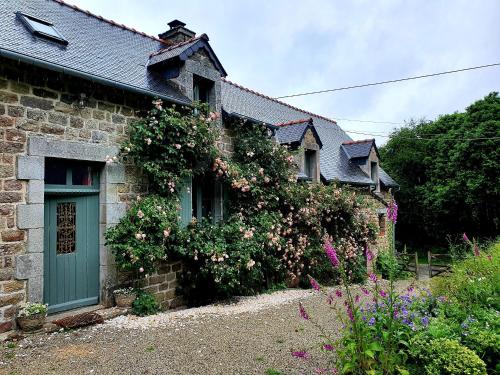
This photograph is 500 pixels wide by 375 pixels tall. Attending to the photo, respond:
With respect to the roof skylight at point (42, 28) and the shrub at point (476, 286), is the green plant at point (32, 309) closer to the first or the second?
the roof skylight at point (42, 28)

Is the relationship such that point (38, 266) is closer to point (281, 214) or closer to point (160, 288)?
point (160, 288)

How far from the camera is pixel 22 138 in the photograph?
5137 millimetres

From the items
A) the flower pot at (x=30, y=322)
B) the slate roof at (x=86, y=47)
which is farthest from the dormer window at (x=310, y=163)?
the flower pot at (x=30, y=322)

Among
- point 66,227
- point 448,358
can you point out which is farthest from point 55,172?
point 448,358

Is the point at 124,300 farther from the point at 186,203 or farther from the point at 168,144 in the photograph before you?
the point at 168,144

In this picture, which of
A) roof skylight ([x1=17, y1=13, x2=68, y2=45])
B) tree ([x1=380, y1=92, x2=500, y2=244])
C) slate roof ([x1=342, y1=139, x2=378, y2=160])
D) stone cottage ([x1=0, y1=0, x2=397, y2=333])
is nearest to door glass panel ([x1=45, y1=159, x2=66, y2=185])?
stone cottage ([x1=0, y1=0, x2=397, y2=333])

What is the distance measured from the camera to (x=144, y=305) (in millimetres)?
6102

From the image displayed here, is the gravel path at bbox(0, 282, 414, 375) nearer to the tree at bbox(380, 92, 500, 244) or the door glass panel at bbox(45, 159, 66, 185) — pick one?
the door glass panel at bbox(45, 159, 66, 185)

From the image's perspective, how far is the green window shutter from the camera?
24.8 ft

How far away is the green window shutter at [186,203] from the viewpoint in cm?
756

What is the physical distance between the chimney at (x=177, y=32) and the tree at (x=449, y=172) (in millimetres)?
16731

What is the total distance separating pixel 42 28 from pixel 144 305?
497 cm

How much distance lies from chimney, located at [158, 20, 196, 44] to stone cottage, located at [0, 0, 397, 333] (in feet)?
6.26

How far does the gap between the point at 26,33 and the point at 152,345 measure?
5195 mm
